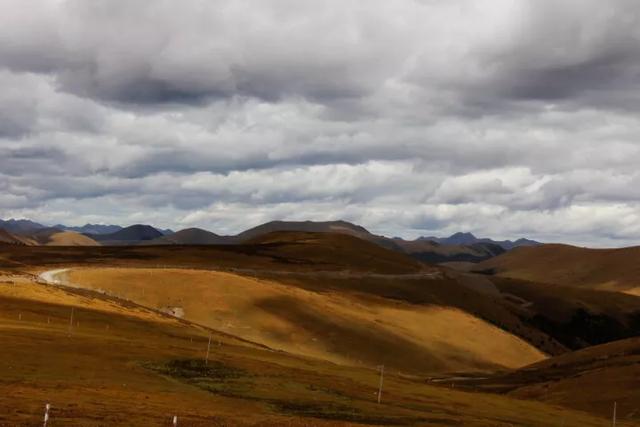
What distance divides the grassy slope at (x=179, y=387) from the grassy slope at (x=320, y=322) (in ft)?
106

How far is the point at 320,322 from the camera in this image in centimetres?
13375

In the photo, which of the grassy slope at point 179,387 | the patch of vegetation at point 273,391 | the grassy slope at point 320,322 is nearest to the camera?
the grassy slope at point 179,387

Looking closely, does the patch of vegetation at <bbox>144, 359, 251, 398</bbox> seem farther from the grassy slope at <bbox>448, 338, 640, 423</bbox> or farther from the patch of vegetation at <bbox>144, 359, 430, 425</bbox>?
the grassy slope at <bbox>448, 338, 640, 423</bbox>

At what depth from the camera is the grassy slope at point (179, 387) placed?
43.3 meters

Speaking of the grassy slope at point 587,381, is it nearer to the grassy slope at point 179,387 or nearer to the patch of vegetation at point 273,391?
the grassy slope at point 179,387

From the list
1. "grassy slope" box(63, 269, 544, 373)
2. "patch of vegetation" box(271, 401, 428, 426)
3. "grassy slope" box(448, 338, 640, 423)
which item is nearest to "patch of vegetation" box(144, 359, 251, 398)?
"patch of vegetation" box(271, 401, 428, 426)

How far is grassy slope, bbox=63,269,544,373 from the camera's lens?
12456 centimetres

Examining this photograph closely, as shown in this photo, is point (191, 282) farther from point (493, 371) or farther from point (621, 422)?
point (621, 422)

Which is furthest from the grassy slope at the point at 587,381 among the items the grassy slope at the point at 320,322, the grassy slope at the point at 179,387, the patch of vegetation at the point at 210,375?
the patch of vegetation at the point at 210,375

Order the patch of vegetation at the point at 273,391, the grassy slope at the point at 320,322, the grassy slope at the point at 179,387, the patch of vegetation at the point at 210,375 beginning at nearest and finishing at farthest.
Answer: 1. the grassy slope at the point at 179,387
2. the patch of vegetation at the point at 273,391
3. the patch of vegetation at the point at 210,375
4. the grassy slope at the point at 320,322

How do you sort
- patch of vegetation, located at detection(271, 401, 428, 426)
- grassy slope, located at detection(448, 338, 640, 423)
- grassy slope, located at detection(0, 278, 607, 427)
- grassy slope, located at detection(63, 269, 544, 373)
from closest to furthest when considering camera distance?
grassy slope, located at detection(0, 278, 607, 427) → patch of vegetation, located at detection(271, 401, 428, 426) → grassy slope, located at detection(448, 338, 640, 423) → grassy slope, located at detection(63, 269, 544, 373)

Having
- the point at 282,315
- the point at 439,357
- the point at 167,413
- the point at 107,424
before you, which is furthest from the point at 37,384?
the point at 439,357

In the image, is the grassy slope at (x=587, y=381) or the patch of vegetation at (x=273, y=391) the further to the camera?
the grassy slope at (x=587, y=381)

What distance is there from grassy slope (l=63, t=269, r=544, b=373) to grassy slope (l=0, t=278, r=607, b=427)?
32275 millimetres
